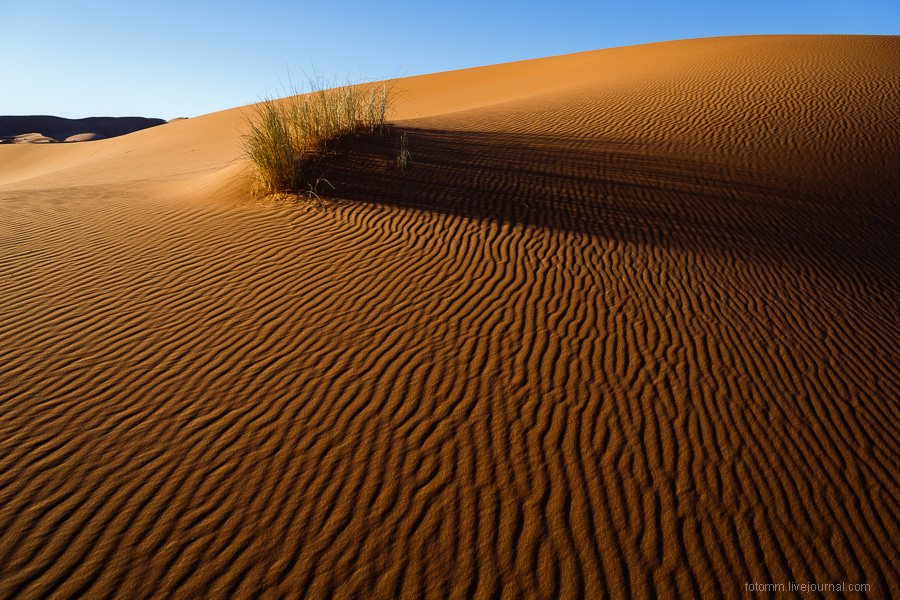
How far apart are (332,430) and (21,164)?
2956 centimetres

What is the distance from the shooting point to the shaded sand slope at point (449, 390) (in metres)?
2.94

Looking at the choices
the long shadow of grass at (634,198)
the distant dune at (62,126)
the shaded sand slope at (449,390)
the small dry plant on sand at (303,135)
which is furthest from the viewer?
the distant dune at (62,126)

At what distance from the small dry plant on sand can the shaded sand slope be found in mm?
449

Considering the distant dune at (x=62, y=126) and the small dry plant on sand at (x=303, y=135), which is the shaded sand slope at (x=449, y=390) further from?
the distant dune at (x=62, y=126)

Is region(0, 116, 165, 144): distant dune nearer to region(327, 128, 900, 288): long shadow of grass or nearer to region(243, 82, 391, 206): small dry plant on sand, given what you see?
region(243, 82, 391, 206): small dry plant on sand

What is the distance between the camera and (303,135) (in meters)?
8.48

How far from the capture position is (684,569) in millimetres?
2934

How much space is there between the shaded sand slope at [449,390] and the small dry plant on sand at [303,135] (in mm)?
449

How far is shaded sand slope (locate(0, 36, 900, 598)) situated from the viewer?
2.94 meters

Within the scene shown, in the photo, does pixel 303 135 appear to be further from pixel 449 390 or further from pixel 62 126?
pixel 62 126

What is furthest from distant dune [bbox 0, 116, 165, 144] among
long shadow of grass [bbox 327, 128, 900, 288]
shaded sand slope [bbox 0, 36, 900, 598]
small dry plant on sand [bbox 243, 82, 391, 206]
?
shaded sand slope [bbox 0, 36, 900, 598]

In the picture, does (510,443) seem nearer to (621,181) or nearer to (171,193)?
(621,181)

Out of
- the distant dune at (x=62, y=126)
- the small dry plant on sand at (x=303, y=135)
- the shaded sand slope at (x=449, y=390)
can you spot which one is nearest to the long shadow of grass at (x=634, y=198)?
the shaded sand slope at (x=449, y=390)

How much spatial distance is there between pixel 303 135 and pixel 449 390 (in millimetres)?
6000
